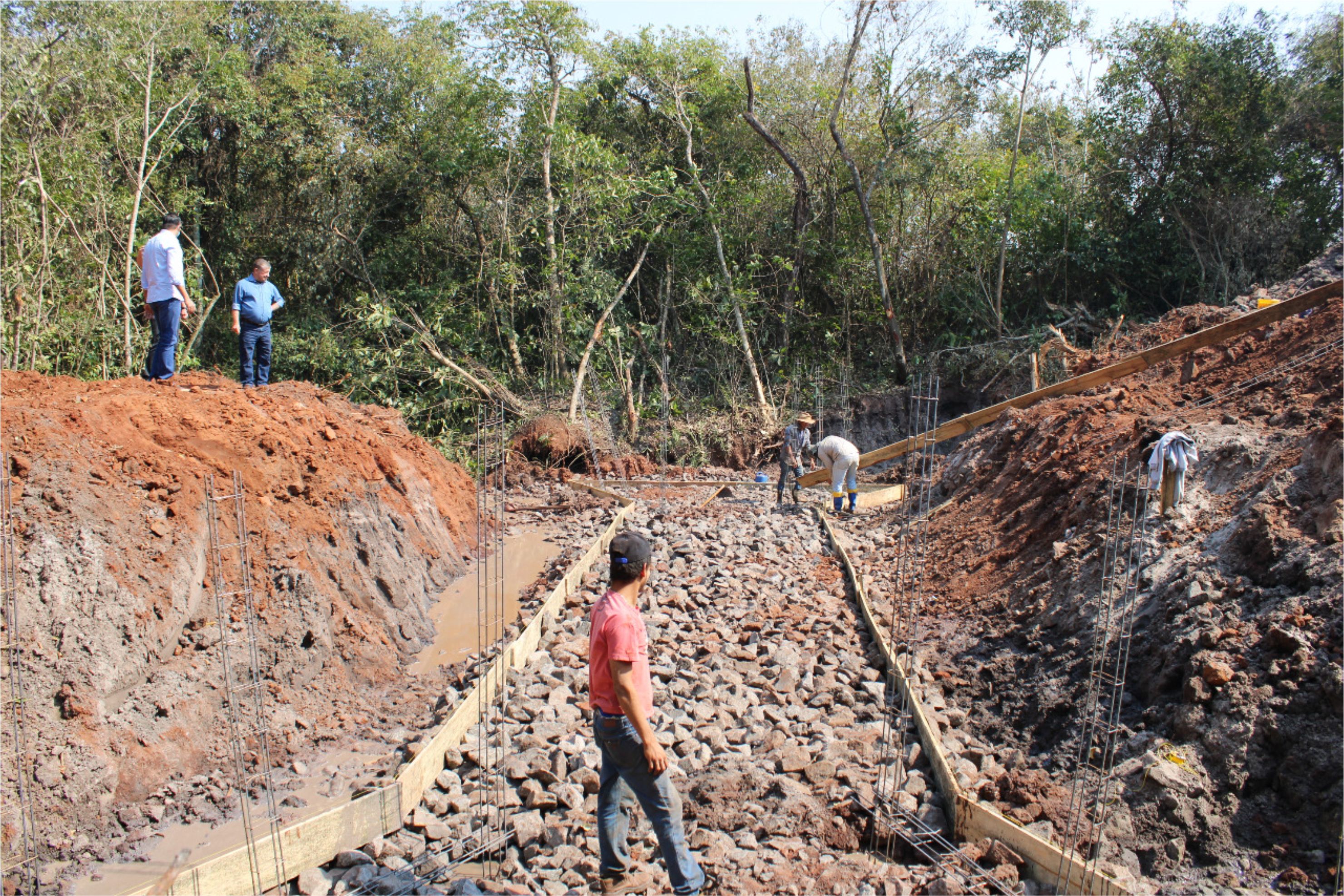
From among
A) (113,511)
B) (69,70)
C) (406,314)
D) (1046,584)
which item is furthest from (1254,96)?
(69,70)

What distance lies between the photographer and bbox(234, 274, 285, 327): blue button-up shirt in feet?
26.6

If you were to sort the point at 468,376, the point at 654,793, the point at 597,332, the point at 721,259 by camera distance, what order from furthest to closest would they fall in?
1. the point at 721,259
2. the point at 597,332
3. the point at 468,376
4. the point at 654,793

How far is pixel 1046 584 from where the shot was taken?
19.6ft

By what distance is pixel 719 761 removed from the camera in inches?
183

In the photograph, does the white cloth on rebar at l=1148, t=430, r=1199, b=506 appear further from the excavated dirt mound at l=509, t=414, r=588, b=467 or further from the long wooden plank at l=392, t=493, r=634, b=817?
the excavated dirt mound at l=509, t=414, r=588, b=467

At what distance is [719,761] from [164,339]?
5772 mm

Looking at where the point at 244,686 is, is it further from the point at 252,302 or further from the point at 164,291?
the point at 252,302

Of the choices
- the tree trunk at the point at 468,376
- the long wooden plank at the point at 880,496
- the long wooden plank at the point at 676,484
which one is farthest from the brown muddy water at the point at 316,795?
the tree trunk at the point at 468,376

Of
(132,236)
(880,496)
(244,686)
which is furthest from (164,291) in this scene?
(880,496)

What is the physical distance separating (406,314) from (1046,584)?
1210cm

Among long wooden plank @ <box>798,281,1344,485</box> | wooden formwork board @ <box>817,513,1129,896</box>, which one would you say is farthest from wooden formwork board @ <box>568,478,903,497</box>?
wooden formwork board @ <box>817,513,1129,896</box>

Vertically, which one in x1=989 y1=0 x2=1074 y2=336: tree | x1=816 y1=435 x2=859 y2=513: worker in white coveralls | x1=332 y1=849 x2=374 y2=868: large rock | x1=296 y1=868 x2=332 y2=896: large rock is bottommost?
x1=296 y1=868 x2=332 y2=896: large rock

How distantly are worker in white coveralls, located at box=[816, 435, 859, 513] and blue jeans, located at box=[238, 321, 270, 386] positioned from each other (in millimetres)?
5827

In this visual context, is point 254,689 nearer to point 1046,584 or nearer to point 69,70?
point 1046,584
